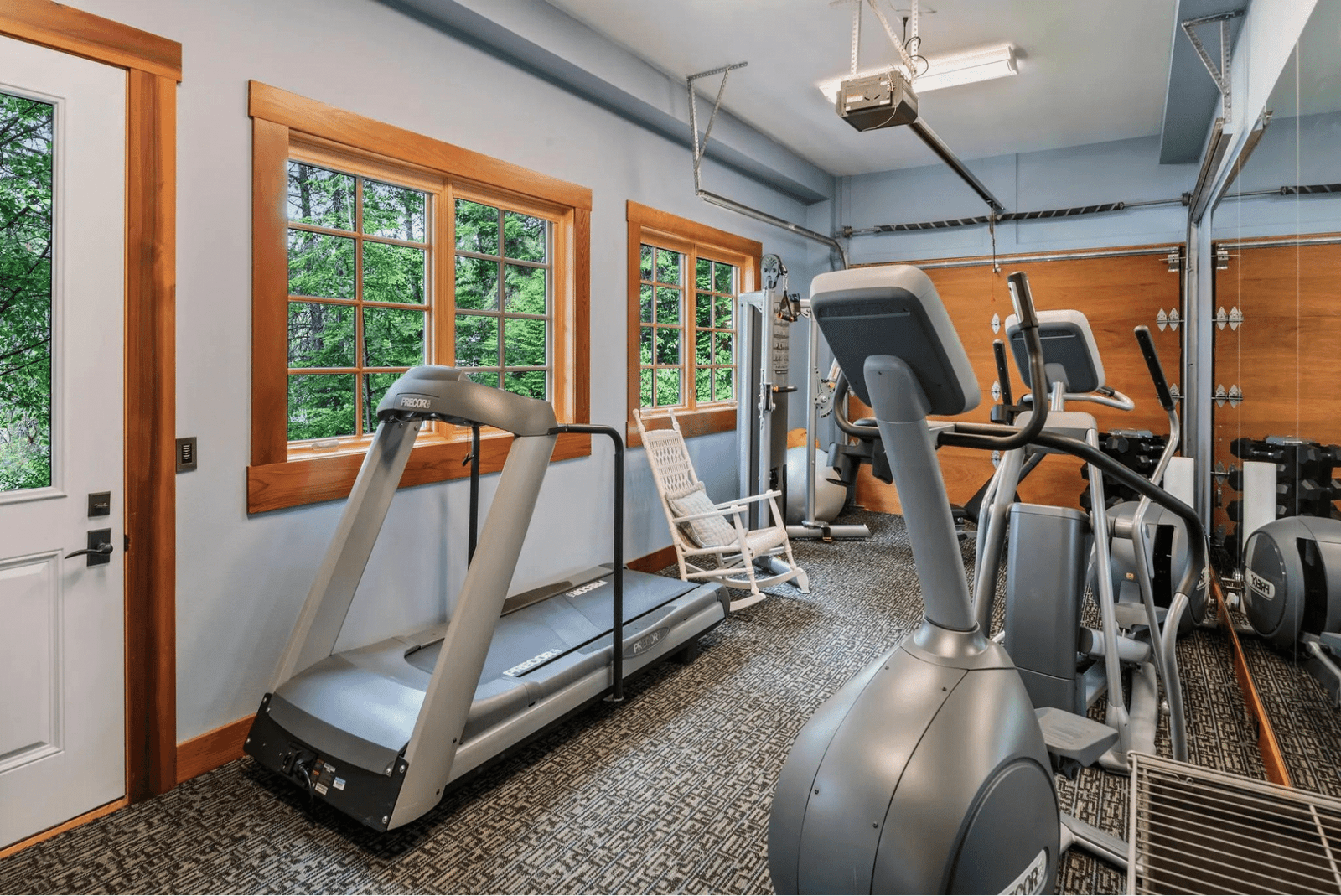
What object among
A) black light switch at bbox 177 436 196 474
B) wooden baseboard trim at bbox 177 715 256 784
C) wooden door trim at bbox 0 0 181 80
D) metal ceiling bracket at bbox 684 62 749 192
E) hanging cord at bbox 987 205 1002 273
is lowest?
wooden baseboard trim at bbox 177 715 256 784

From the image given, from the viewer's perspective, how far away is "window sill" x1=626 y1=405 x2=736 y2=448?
4723 mm

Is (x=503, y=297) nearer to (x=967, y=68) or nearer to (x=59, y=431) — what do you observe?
(x=59, y=431)

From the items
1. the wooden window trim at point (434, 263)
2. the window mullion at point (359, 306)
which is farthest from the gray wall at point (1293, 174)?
the window mullion at point (359, 306)

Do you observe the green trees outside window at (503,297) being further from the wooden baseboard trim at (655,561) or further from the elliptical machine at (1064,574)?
the elliptical machine at (1064,574)

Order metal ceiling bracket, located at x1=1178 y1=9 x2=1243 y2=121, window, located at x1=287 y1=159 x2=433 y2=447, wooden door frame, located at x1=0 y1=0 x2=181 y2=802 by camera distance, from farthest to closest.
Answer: metal ceiling bracket, located at x1=1178 y1=9 x2=1243 y2=121 → window, located at x1=287 y1=159 x2=433 y2=447 → wooden door frame, located at x1=0 y1=0 x2=181 y2=802

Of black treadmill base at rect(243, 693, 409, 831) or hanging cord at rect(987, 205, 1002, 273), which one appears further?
hanging cord at rect(987, 205, 1002, 273)

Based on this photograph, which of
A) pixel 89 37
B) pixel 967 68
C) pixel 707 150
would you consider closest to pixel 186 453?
pixel 89 37

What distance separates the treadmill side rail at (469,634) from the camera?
6.86ft

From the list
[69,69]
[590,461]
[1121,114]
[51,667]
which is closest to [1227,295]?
[1121,114]

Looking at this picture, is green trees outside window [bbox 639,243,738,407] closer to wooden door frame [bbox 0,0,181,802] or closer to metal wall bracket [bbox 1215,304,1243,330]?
wooden door frame [bbox 0,0,181,802]

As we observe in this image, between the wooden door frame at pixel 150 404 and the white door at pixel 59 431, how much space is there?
3cm

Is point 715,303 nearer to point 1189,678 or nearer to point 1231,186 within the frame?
point 1231,186

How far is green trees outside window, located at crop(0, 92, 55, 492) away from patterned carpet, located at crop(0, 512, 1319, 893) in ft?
3.56

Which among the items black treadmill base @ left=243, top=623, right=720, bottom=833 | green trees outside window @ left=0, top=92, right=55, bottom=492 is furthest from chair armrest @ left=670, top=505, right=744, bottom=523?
green trees outside window @ left=0, top=92, right=55, bottom=492
